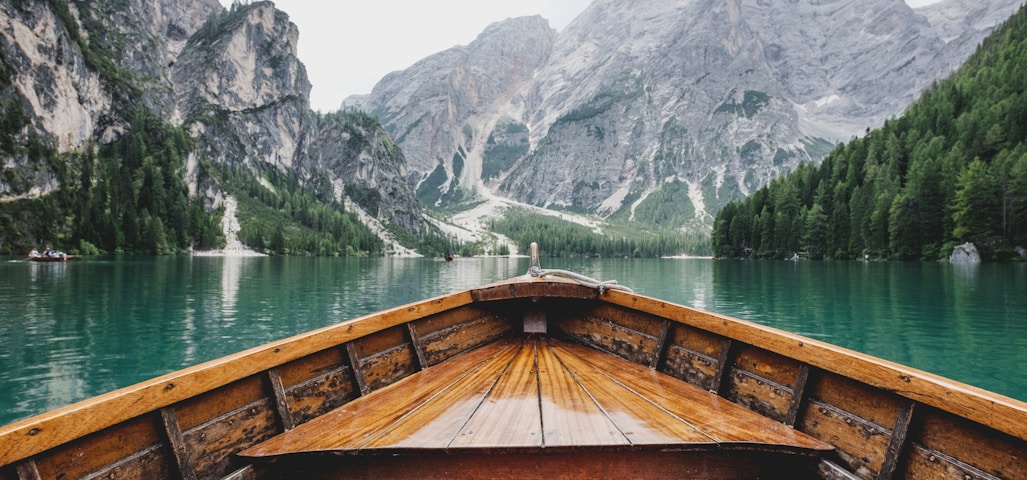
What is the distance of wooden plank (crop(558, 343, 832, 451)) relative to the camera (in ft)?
15.5

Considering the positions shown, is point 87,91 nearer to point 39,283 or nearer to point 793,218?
point 39,283

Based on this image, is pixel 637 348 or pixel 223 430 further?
pixel 637 348

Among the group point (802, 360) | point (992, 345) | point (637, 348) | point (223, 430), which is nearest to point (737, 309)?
point (992, 345)

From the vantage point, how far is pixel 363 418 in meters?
5.31

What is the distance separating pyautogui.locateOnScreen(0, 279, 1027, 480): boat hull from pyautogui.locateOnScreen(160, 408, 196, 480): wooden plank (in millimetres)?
16

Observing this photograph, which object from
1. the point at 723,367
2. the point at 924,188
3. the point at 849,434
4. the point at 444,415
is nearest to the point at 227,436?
the point at 444,415

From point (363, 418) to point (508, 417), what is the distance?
5.58 feet

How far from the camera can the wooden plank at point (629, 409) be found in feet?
15.0

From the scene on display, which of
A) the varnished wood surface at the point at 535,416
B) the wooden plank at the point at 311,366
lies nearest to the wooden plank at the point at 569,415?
the varnished wood surface at the point at 535,416

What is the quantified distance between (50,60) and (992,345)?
20185 centimetres

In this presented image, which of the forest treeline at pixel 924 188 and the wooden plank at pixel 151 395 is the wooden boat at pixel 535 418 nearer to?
the wooden plank at pixel 151 395

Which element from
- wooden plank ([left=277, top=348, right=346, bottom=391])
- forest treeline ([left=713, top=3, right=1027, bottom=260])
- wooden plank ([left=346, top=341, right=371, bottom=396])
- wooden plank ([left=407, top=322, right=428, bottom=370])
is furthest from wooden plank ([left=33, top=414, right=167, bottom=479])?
forest treeline ([left=713, top=3, right=1027, bottom=260])

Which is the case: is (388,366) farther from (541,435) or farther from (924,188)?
(924,188)

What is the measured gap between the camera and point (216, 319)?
87.3 feet
